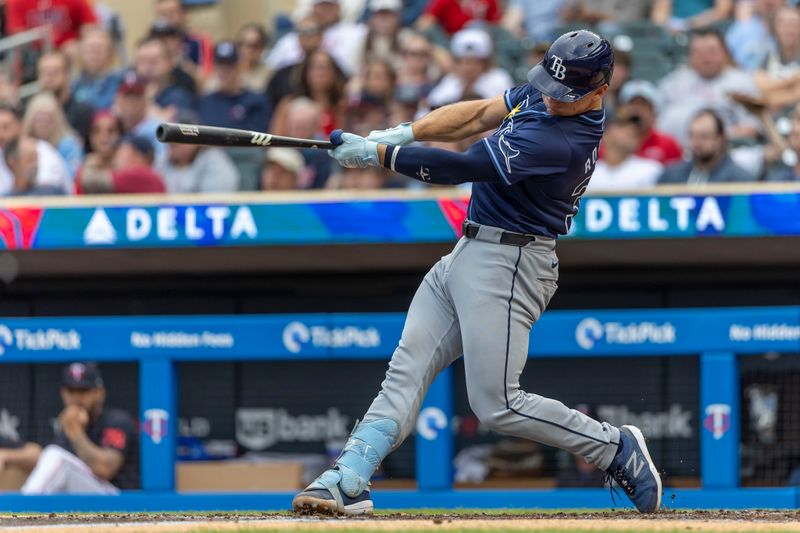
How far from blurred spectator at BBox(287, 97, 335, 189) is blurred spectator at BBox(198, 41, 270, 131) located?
0.57 m

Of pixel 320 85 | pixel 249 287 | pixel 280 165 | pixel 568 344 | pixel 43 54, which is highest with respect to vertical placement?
pixel 43 54

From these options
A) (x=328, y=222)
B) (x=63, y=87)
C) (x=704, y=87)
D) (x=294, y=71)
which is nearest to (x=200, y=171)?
(x=294, y=71)

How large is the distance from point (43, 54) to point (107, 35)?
49 centimetres

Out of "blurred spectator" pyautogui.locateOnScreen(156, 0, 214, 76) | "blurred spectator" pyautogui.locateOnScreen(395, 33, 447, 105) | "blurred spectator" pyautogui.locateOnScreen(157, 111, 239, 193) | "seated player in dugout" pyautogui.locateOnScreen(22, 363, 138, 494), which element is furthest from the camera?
"blurred spectator" pyautogui.locateOnScreen(156, 0, 214, 76)

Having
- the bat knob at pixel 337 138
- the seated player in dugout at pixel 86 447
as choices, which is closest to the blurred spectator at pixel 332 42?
the seated player in dugout at pixel 86 447

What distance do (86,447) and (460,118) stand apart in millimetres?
2802

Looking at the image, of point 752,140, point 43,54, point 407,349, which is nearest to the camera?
point 407,349

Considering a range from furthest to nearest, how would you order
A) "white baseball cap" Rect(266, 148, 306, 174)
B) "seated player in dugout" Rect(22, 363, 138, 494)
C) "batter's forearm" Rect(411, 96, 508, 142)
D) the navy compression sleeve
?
"white baseball cap" Rect(266, 148, 306, 174)
"seated player in dugout" Rect(22, 363, 138, 494)
"batter's forearm" Rect(411, 96, 508, 142)
the navy compression sleeve

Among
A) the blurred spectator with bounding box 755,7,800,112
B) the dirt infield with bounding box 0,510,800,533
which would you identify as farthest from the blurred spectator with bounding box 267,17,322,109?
the dirt infield with bounding box 0,510,800,533

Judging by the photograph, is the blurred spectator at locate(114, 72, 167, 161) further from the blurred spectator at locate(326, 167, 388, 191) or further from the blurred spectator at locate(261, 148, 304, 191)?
the blurred spectator at locate(326, 167, 388, 191)

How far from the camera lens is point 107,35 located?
9.53 meters

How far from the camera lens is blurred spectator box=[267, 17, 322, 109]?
8250 mm

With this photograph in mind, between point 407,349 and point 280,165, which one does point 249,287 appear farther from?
point 407,349

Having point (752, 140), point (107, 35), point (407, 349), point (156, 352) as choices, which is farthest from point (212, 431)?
point (107, 35)
